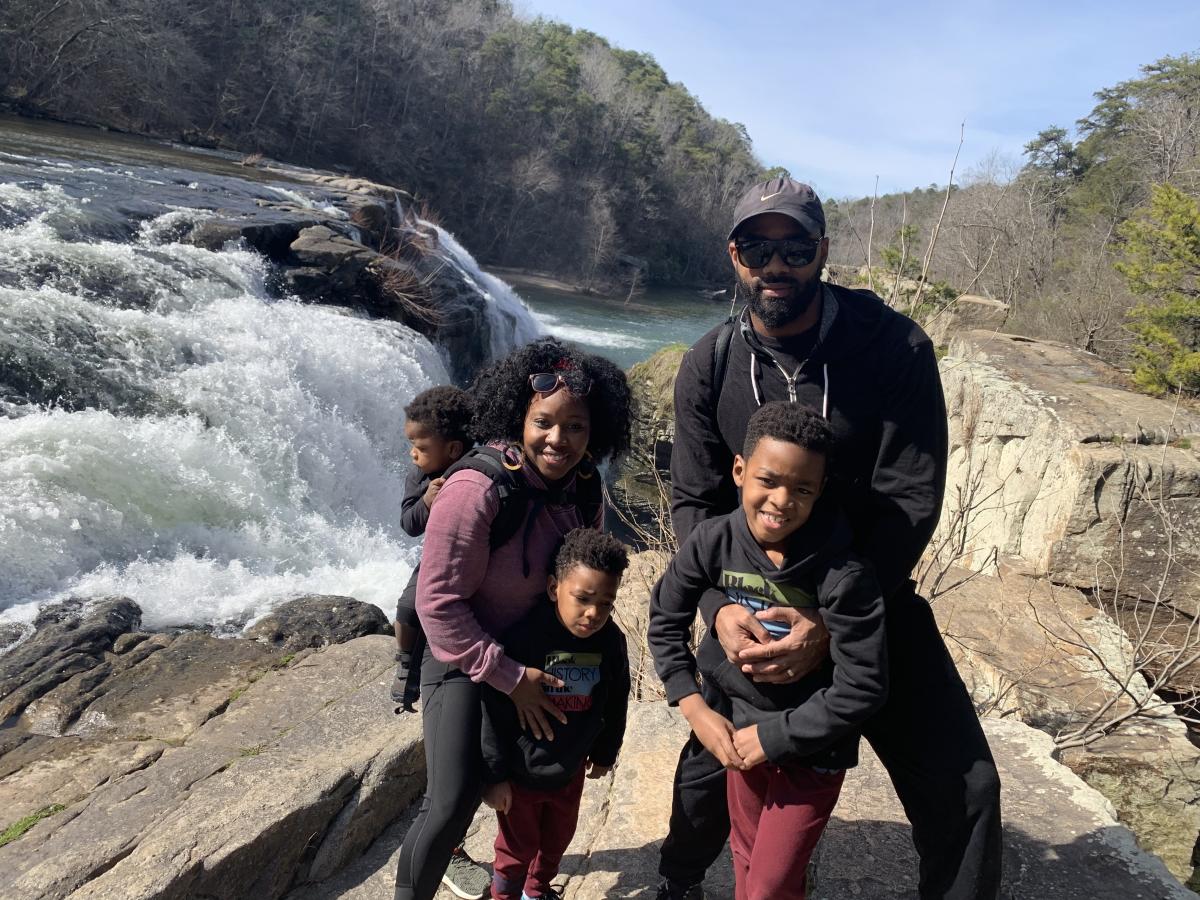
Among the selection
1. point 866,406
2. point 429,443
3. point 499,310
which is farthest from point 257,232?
point 866,406

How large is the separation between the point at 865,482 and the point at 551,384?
2.58ft

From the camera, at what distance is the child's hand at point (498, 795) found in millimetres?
1992

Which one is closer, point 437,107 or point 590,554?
point 590,554

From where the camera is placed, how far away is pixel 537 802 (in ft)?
6.79

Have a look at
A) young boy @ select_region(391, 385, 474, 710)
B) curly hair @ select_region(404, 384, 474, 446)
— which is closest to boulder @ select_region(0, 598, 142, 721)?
young boy @ select_region(391, 385, 474, 710)

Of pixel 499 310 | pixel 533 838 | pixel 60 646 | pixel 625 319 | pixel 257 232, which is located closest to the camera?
pixel 533 838

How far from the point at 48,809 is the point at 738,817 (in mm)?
2600

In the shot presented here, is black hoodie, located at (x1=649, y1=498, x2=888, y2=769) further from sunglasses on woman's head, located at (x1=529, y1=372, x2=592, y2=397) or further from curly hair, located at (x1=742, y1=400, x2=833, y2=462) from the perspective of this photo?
sunglasses on woman's head, located at (x1=529, y1=372, x2=592, y2=397)

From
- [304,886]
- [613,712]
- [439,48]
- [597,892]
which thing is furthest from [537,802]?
[439,48]

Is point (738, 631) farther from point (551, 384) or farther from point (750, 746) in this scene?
point (551, 384)

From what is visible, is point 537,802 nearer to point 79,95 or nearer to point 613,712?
point 613,712

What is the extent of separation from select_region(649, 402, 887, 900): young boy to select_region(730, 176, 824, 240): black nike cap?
45cm

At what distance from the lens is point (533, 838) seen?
6.92 feet

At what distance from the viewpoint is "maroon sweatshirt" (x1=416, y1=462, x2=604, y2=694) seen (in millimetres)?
1896
